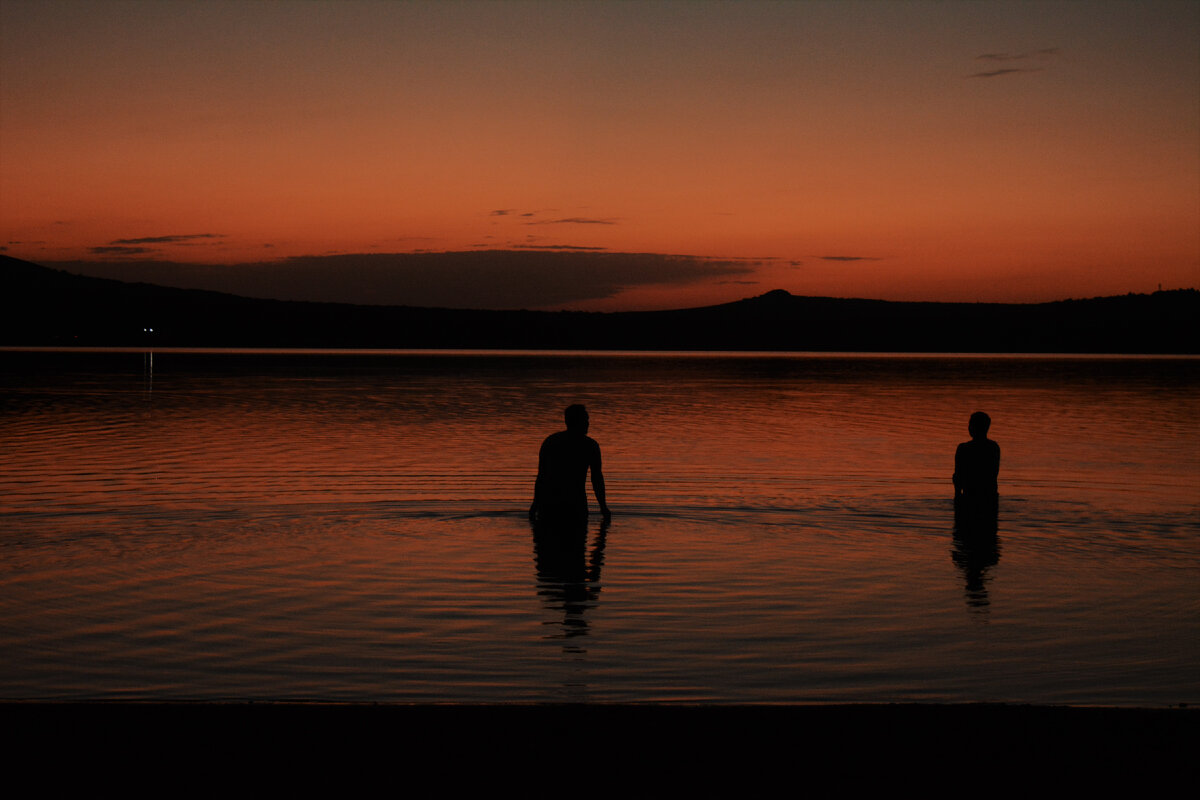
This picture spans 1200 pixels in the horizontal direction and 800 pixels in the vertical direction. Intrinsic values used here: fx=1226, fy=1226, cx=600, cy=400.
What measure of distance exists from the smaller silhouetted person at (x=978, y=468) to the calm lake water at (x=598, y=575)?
1.98 ft

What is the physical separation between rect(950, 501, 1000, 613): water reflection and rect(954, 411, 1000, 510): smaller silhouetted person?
9 centimetres

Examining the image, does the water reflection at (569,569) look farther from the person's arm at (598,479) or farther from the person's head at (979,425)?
the person's head at (979,425)

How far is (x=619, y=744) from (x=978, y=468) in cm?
1227

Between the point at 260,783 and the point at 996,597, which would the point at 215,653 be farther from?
the point at 996,597

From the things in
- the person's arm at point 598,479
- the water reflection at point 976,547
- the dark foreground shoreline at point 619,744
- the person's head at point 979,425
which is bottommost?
the water reflection at point 976,547

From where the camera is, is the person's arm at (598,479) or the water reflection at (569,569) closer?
the water reflection at (569,569)

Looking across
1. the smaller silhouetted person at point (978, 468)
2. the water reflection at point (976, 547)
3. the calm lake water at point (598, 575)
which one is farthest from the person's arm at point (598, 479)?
the smaller silhouetted person at point (978, 468)

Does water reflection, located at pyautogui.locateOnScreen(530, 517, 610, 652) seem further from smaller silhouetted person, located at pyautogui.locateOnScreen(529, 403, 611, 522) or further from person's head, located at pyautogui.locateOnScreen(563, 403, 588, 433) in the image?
person's head, located at pyautogui.locateOnScreen(563, 403, 588, 433)

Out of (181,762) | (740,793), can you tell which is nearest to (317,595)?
(181,762)

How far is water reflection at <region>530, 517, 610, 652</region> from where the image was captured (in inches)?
454

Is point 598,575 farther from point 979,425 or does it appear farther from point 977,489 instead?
point 977,489

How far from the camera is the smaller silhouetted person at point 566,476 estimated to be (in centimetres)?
1577

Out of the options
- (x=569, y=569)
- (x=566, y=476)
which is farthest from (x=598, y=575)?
(x=566, y=476)

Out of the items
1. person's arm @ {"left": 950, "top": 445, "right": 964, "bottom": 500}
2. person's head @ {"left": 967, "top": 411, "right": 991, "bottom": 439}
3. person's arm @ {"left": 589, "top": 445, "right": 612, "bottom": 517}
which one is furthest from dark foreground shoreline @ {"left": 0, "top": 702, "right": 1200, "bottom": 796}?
person's arm @ {"left": 950, "top": 445, "right": 964, "bottom": 500}
